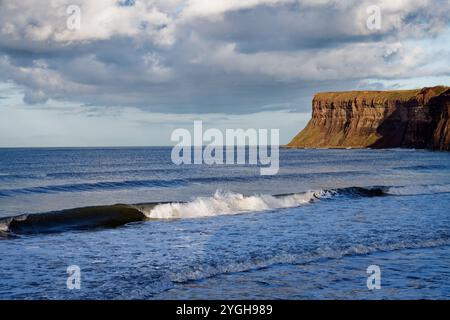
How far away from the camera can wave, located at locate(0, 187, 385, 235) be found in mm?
20359

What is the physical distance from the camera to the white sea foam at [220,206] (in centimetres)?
2475

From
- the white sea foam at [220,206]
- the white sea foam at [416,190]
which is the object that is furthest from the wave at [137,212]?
the white sea foam at [416,190]

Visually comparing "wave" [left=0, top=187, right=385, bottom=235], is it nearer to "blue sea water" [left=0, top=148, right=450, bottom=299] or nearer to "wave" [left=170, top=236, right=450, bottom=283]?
"blue sea water" [left=0, top=148, right=450, bottom=299]

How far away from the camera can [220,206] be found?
1051 inches

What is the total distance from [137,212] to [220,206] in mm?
4612

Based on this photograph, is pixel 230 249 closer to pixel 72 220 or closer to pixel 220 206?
pixel 72 220

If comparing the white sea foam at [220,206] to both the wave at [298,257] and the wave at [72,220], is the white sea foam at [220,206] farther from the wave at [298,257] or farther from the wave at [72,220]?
the wave at [298,257]

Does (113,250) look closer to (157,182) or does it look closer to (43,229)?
(43,229)

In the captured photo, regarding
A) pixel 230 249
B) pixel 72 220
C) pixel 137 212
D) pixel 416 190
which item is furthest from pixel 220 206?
pixel 416 190

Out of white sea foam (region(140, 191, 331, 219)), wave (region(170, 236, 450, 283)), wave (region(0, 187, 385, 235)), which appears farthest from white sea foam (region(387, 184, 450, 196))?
wave (region(170, 236, 450, 283))

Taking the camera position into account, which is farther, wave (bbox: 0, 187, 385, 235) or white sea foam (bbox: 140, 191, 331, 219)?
white sea foam (bbox: 140, 191, 331, 219)

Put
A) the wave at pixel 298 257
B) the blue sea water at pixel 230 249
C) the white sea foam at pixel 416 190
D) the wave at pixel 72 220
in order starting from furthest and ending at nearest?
1. the white sea foam at pixel 416 190
2. the wave at pixel 72 220
3. the wave at pixel 298 257
4. the blue sea water at pixel 230 249

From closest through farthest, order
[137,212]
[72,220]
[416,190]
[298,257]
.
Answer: [298,257] < [72,220] < [137,212] < [416,190]

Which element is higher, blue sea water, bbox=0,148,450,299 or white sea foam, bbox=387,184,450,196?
blue sea water, bbox=0,148,450,299
